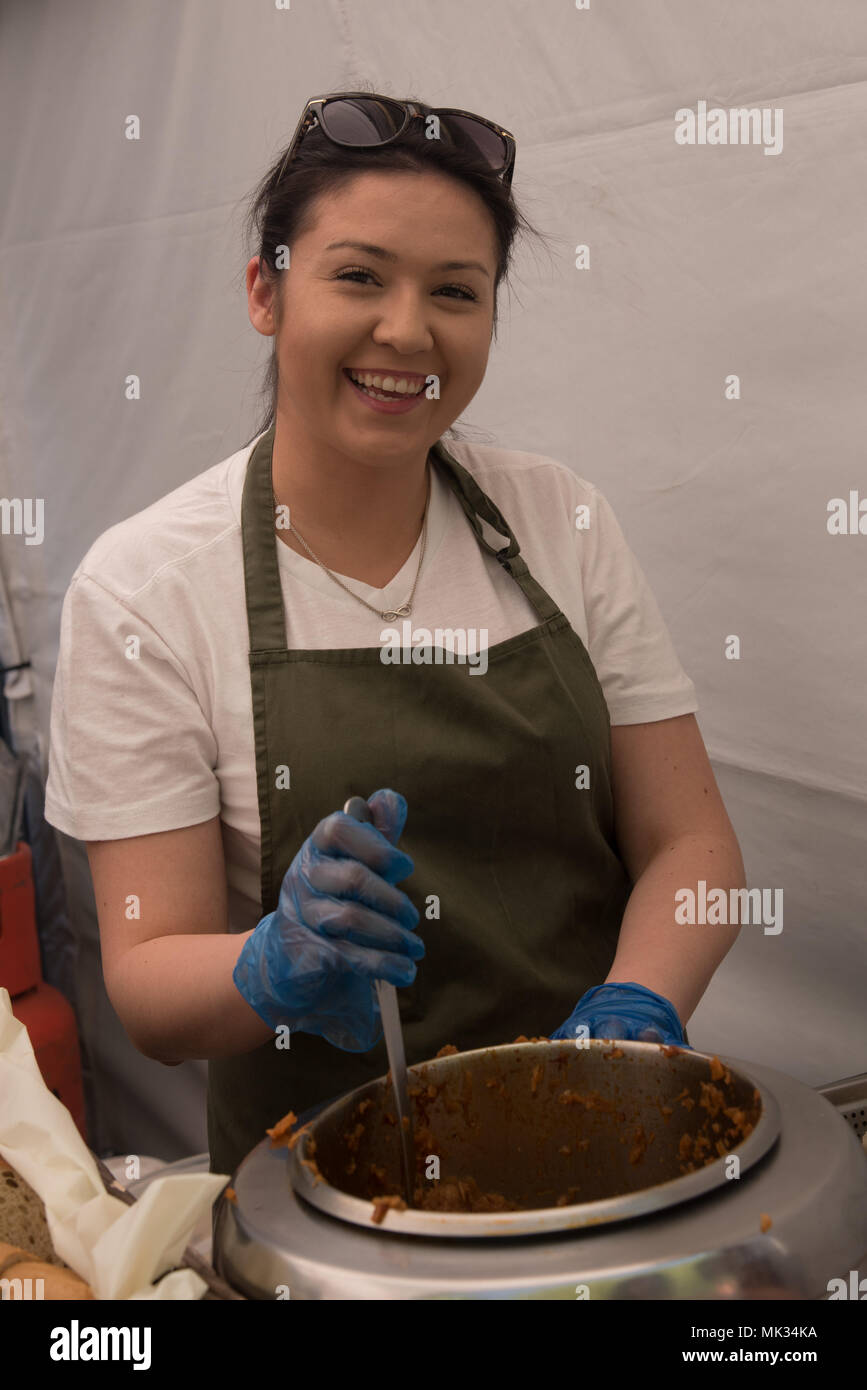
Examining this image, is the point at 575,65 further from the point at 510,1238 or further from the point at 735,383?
the point at 510,1238

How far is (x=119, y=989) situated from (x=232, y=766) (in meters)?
0.25

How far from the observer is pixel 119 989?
1.29 m

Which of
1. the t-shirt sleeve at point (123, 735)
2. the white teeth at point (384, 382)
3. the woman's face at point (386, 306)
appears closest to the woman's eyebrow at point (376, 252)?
the woman's face at point (386, 306)

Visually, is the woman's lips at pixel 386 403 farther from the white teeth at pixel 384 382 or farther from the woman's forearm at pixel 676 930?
the woman's forearm at pixel 676 930

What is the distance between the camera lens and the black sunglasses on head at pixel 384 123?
1314 mm

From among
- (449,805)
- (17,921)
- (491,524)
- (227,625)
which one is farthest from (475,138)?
(17,921)

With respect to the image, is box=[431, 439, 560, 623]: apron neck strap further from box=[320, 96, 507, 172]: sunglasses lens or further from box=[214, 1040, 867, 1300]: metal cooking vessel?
box=[214, 1040, 867, 1300]: metal cooking vessel

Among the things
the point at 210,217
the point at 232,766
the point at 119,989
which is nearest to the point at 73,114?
the point at 210,217

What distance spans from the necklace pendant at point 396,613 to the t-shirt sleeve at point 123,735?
0.23 m

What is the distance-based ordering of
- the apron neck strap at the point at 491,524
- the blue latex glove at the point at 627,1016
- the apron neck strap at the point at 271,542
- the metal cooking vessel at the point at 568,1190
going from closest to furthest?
the metal cooking vessel at the point at 568,1190 < the blue latex glove at the point at 627,1016 < the apron neck strap at the point at 271,542 < the apron neck strap at the point at 491,524

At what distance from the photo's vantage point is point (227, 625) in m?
1.38

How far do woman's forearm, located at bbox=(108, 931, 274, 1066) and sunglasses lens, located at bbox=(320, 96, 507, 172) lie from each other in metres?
0.81

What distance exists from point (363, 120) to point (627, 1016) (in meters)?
0.92

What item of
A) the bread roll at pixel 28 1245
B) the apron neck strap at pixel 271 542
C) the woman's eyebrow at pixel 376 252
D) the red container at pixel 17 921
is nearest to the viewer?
the bread roll at pixel 28 1245
